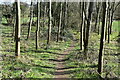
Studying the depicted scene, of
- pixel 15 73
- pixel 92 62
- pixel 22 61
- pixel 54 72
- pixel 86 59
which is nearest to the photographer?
pixel 15 73

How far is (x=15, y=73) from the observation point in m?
10.6

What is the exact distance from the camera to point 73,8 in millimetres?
39469

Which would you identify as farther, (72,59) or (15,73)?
(72,59)

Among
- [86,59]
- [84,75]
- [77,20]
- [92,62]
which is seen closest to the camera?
[84,75]

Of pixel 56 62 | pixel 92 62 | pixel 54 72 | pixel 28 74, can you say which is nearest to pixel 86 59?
pixel 92 62

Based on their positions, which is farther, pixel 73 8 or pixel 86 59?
pixel 73 8

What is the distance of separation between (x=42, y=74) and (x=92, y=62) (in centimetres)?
449

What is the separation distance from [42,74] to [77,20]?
27811mm

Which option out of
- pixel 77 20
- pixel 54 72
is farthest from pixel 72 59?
pixel 77 20

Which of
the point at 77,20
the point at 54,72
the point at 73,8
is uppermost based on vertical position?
the point at 73,8

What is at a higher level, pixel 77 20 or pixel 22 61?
pixel 77 20

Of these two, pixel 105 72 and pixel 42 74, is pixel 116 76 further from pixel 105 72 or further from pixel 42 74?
pixel 42 74

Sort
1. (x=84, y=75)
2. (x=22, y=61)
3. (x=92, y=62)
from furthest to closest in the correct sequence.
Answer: (x=92, y=62), (x=22, y=61), (x=84, y=75)

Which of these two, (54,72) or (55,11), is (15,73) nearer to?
(54,72)
